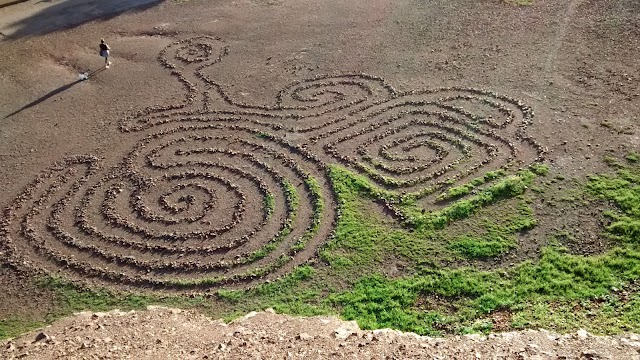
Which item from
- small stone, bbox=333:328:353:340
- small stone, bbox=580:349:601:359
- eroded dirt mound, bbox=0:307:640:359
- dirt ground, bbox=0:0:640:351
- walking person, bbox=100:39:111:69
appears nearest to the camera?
small stone, bbox=580:349:601:359

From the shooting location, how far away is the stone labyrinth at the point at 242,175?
18.4 metres

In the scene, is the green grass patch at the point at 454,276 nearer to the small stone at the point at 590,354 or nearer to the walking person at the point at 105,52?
the small stone at the point at 590,354

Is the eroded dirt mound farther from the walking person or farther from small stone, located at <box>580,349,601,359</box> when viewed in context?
the walking person

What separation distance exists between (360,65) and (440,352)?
56.8 ft

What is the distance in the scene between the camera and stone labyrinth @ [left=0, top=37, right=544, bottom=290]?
18.4 m

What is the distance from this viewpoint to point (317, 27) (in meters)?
32.7

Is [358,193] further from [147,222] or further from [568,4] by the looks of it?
[568,4]

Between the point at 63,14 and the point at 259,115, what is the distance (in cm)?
1913

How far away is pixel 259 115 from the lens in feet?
82.5

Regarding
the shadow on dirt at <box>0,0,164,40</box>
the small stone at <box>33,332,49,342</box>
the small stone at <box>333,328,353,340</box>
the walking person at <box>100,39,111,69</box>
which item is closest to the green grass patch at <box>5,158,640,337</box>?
the small stone at <box>333,328,353,340</box>

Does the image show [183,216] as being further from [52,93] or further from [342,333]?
[52,93]

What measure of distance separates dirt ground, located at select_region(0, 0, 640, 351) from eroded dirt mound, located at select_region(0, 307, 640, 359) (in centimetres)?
204

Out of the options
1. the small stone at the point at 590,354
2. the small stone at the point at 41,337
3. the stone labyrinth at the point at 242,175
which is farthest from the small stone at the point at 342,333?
the small stone at the point at 41,337

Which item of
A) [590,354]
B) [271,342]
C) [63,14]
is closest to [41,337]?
[271,342]
